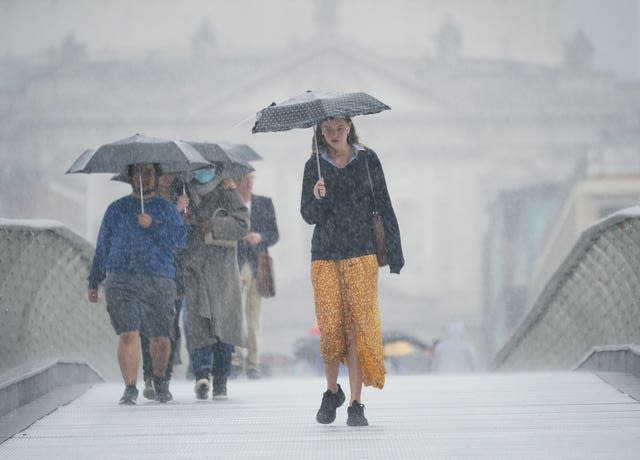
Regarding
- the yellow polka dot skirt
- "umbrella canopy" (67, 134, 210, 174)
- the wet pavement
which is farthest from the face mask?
the yellow polka dot skirt

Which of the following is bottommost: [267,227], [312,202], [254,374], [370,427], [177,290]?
Answer: [254,374]

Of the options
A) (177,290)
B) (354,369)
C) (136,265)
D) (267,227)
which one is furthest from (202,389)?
(267,227)

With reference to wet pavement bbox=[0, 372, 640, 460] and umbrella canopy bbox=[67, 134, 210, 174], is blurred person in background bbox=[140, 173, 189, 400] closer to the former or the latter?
wet pavement bbox=[0, 372, 640, 460]

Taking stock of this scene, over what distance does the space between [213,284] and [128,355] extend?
2.15 ft

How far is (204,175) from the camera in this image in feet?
27.8

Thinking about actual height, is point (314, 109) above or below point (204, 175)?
above

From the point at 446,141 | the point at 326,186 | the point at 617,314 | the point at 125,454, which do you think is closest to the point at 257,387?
the point at 617,314

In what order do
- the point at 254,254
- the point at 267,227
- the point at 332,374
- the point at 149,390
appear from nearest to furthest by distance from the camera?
the point at 332,374 < the point at 149,390 < the point at 267,227 < the point at 254,254

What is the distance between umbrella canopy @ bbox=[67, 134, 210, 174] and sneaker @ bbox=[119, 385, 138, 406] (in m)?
1.09

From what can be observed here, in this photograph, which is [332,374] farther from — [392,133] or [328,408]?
[392,133]

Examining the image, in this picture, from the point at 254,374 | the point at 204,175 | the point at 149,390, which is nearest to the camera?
the point at 149,390

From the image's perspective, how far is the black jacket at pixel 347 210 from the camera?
21.3 ft

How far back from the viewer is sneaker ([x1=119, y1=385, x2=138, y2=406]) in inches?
303

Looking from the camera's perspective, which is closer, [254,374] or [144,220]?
[144,220]
